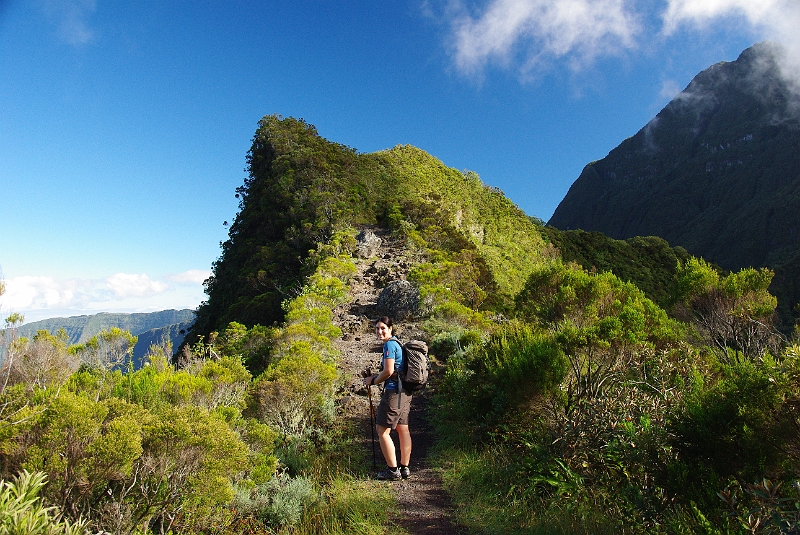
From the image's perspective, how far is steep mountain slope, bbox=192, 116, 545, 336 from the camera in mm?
18375

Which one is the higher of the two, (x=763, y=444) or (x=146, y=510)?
(x=763, y=444)

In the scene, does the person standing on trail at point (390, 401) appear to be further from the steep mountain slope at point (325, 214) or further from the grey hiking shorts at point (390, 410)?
the steep mountain slope at point (325, 214)

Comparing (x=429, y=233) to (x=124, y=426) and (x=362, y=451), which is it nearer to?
(x=362, y=451)

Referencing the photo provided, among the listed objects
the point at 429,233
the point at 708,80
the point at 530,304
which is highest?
the point at 708,80

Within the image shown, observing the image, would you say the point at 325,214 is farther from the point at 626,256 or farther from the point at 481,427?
the point at 626,256

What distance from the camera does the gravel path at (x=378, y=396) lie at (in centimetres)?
353

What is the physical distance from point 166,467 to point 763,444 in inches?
143

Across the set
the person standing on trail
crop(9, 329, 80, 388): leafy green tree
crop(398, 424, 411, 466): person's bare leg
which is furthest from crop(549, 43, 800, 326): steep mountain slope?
crop(9, 329, 80, 388): leafy green tree

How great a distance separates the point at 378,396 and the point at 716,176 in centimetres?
10194

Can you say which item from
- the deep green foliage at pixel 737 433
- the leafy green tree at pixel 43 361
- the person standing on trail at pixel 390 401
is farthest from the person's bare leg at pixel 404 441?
the leafy green tree at pixel 43 361

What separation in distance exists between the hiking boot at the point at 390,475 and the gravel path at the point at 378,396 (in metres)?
Answer: 0.07

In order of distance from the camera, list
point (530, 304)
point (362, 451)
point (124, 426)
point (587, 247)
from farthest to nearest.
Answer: point (587, 247) → point (530, 304) → point (362, 451) → point (124, 426)

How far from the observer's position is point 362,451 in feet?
17.3

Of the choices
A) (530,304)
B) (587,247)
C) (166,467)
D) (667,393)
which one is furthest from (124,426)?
(587,247)
